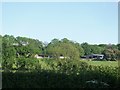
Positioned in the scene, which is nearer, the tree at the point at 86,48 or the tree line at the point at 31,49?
the tree line at the point at 31,49

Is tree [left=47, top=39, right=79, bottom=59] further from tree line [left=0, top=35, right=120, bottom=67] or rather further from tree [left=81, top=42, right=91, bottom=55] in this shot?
tree [left=81, top=42, right=91, bottom=55]

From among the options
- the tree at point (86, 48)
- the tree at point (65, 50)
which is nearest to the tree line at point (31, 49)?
the tree at point (65, 50)

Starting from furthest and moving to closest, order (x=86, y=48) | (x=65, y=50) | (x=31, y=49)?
(x=86, y=48), (x=31, y=49), (x=65, y=50)

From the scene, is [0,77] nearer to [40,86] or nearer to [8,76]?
[8,76]

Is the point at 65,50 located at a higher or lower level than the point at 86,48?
lower

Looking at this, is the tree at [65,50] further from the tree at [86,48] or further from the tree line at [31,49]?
the tree at [86,48]

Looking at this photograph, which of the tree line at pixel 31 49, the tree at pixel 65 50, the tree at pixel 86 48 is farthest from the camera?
the tree at pixel 86 48

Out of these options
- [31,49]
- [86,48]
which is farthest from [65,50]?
[86,48]

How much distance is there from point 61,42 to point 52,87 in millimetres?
13462

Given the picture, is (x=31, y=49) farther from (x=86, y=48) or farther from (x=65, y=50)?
(x=86, y=48)

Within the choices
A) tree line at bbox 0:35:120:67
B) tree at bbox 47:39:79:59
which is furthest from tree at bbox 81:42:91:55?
tree at bbox 47:39:79:59

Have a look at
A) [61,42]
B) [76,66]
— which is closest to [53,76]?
[76,66]

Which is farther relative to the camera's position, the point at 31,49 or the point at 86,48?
the point at 86,48

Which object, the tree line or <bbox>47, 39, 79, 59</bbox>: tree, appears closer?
the tree line
